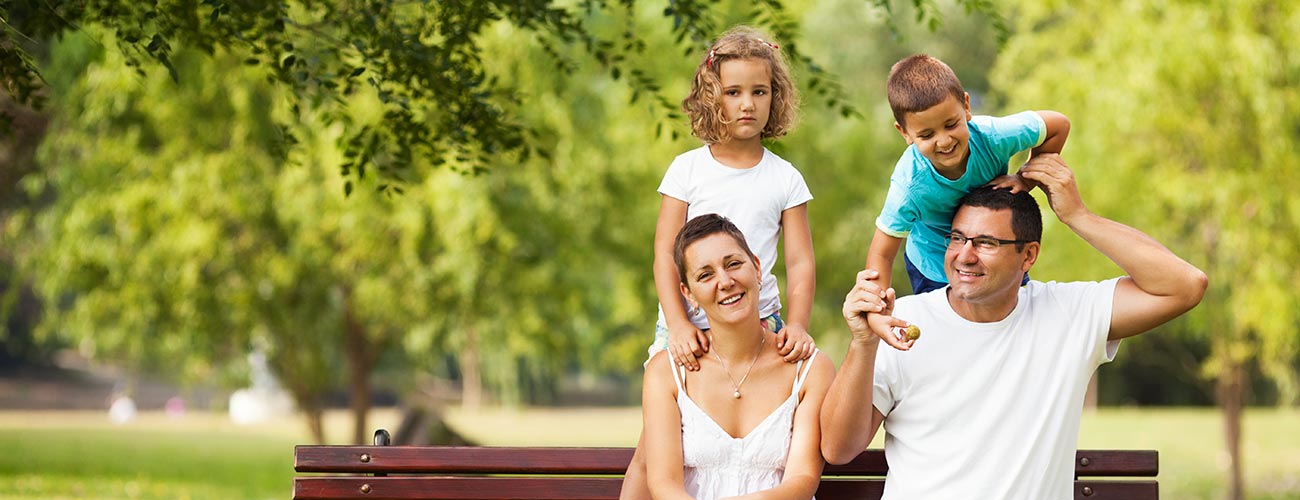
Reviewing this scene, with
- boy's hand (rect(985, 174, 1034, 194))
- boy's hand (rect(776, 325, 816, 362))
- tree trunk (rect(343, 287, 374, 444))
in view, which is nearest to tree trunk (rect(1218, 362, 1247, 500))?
tree trunk (rect(343, 287, 374, 444))

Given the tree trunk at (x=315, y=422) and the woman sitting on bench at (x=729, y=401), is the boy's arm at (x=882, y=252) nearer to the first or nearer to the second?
the woman sitting on bench at (x=729, y=401)

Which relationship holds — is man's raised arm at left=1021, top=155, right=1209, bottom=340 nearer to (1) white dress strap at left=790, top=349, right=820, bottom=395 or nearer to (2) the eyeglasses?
(2) the eyeglasses

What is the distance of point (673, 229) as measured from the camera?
375 cm

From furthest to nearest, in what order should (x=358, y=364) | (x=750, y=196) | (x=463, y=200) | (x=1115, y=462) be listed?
(x=358, y=364) → (x=463, y=200) → (x=1115, y=462) → (x=750, y=196)

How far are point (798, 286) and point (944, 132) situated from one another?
1.91ft

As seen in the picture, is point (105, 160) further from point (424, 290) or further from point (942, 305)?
point (942, 305)

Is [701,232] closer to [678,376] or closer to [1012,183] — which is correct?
[678,376]

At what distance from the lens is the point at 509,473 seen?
3.98m

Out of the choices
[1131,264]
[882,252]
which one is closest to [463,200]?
[882,252]

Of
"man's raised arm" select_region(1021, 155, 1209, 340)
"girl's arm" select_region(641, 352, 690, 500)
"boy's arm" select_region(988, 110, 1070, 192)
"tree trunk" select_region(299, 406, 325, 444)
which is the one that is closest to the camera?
"man's raised arm" select_region(1021, 155, 1209, 340)

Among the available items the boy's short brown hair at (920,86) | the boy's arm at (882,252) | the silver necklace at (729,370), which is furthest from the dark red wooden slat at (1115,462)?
the boy's short brown hair at (920,86)

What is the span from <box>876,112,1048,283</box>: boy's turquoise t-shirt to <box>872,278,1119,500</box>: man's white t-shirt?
283 mm

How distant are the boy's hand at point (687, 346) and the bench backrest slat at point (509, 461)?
1.52 ft

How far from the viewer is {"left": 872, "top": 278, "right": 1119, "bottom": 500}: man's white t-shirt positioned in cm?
329
